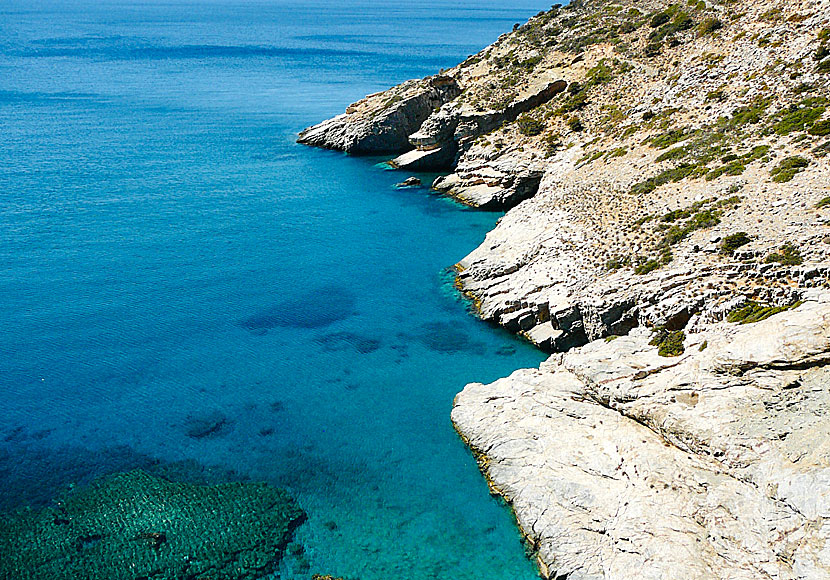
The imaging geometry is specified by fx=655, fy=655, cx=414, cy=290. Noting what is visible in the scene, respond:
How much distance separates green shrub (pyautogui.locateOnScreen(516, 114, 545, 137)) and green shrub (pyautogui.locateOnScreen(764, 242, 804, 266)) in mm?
41604

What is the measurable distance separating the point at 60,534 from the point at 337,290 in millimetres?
27239

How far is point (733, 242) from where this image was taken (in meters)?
36.1

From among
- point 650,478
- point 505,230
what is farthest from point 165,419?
point 505,230

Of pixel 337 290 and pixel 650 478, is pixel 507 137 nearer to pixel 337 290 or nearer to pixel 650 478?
pixel 337 290

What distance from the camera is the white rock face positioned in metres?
22.0

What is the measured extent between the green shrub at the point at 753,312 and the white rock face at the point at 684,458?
59cm

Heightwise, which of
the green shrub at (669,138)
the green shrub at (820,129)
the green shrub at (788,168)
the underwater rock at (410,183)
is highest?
the green shrub at (820,129)

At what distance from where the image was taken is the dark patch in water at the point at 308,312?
45375 mm

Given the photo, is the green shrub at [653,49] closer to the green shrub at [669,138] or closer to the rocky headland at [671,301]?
the rocky headland at [671,301]

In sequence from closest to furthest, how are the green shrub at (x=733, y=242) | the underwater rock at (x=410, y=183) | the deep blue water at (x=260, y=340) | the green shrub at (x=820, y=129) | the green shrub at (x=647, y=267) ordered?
1. the deep blue water at (x=260, y=340)
2. the green shrub at (x=733, y=242)
3. the green shrub at (x=647, y=267)
4. the green shrub at (x=820, y=129)
5. the underwater rock at (x=410, y=183)

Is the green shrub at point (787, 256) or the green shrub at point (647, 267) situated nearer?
the green shrub at point (787, 256)

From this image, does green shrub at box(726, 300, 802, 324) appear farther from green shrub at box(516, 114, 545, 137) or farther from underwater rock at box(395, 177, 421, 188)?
underwater rock at box(395, 177, 421, 188)

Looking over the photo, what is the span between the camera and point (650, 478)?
25594mm

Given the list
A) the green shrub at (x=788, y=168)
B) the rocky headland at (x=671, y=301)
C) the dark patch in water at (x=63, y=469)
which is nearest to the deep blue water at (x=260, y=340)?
the dark patch in water at (x=63, y=469)
